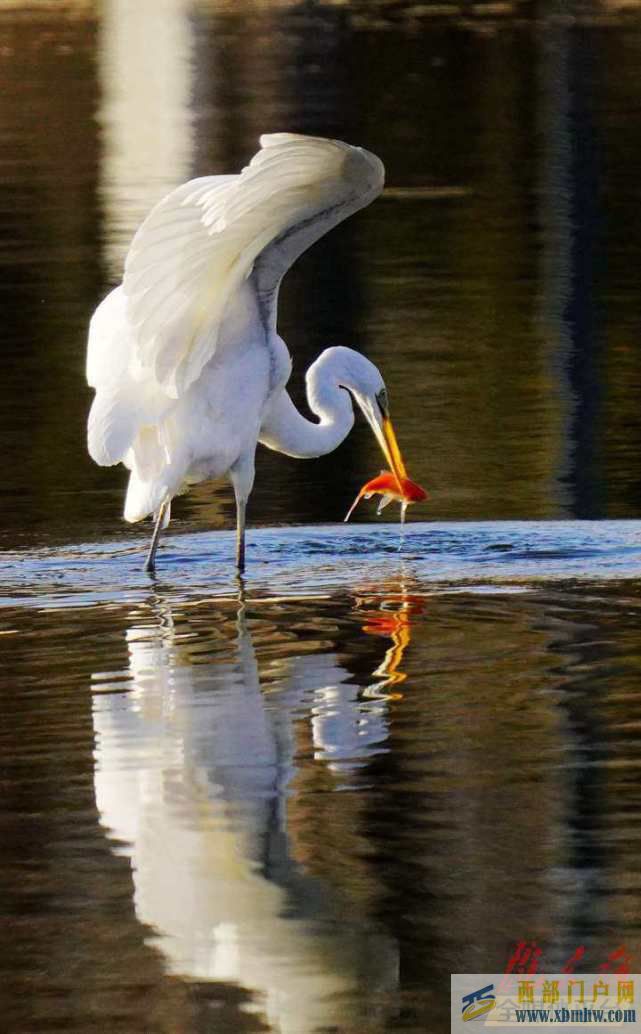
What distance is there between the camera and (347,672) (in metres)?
9.52

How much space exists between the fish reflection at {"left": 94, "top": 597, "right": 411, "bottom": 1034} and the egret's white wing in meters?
1.18

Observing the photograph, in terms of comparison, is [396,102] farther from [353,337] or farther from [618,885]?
[618,885]

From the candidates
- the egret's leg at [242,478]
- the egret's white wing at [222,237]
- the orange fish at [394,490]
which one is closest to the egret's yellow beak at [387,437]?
the orange fish at [394,490]

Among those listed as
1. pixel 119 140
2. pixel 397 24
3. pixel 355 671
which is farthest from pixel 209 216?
pixel 397 24

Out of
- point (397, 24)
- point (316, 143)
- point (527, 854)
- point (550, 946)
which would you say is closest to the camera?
point (550, 946)

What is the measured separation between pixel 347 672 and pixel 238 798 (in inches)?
69.5

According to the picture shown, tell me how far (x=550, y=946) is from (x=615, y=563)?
201 inches

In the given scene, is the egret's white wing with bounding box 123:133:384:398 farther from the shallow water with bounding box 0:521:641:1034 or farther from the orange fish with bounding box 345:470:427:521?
the orange fish with bounding box 345:470:427:521

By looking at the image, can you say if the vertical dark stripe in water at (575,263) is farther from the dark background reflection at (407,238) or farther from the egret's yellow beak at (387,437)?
the egret's yellow beak at (387,437)

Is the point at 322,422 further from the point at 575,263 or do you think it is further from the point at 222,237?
the point at 575,263

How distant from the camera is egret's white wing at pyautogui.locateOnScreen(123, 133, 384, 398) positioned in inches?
407

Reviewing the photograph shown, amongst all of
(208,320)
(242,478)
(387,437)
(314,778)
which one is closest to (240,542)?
(242,478)

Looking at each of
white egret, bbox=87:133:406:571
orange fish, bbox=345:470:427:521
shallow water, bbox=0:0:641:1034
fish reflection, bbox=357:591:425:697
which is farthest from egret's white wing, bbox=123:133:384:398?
fish reflection, bbox=357:591:425:697

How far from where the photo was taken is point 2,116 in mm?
38500
